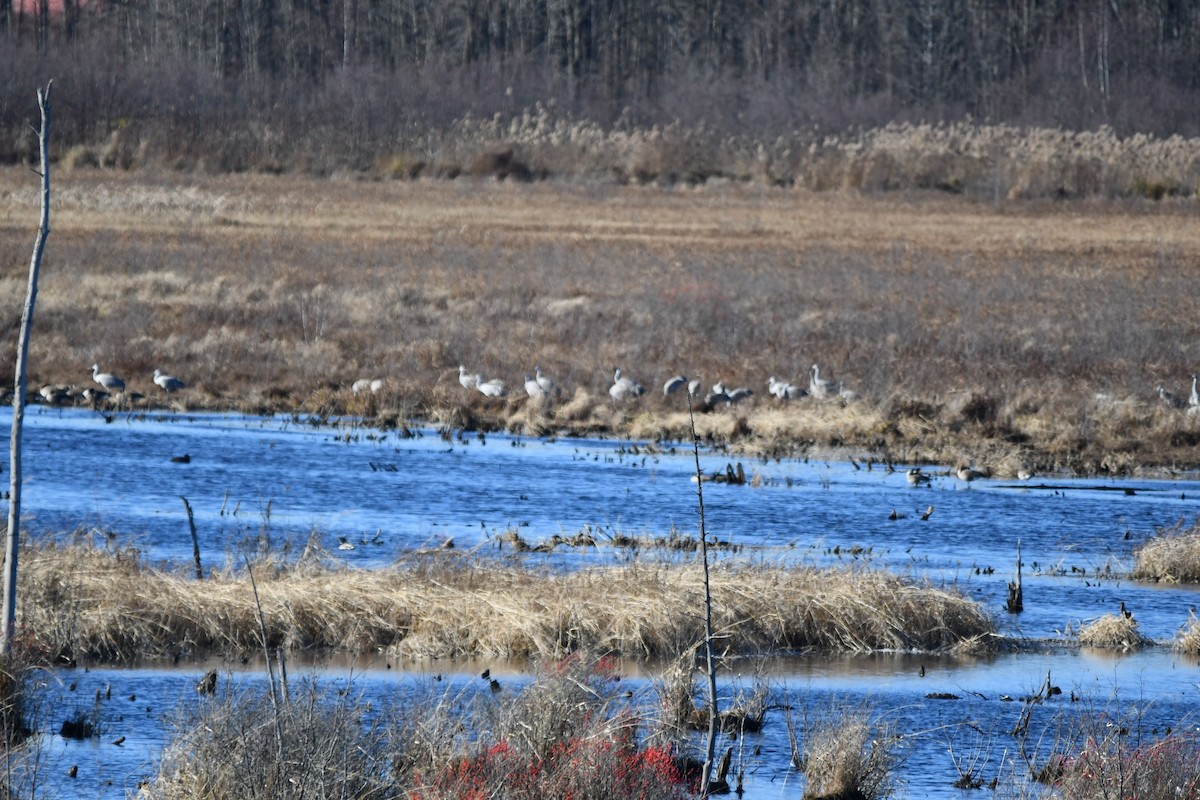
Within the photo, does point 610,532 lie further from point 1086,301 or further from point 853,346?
point 1086,301

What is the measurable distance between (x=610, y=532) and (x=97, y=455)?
8886 mm

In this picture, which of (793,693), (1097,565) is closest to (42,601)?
(793,693)

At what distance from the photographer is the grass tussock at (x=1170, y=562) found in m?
17.4

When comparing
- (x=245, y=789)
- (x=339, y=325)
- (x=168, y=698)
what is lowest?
(x=339, y=325)

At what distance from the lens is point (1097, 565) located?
18.2 m

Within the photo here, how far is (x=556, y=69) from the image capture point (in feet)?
260

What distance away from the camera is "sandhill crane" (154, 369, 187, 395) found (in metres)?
29.2

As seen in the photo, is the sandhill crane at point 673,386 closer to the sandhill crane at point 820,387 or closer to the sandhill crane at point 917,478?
the sandhill crane at point 820,387

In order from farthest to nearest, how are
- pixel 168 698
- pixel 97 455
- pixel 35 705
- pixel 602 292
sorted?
pixel 602 292
pixel 97 455
pixel 168 698
pixel 35 705

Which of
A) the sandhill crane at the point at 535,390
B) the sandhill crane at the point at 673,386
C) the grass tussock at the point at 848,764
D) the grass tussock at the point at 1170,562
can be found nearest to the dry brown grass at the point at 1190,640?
the grass tussock at the point at 1170,562

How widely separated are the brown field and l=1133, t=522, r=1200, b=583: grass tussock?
6454 mm

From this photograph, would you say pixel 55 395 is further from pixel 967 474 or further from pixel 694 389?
pixel 967 474

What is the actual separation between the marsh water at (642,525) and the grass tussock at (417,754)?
3.56ft

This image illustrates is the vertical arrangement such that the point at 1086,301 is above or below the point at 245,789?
below
